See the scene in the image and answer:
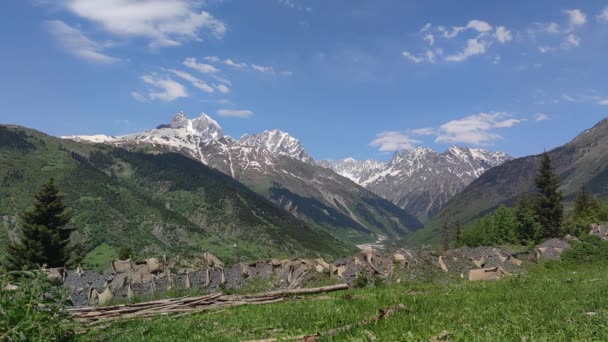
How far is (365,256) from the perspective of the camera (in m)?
35.1

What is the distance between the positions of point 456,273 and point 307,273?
1144 cm

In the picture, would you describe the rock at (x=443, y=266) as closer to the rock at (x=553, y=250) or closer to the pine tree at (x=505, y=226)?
the rock at (x=553, y=250)

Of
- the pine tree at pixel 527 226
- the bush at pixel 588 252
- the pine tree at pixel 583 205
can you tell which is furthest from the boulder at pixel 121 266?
the pine tree at pixel 583 205

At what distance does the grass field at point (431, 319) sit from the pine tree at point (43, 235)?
59.4 meters

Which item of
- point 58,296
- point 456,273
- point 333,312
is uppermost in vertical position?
point 58,296

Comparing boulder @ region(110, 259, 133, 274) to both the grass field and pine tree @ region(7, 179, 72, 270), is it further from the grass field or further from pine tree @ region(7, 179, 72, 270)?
pine tree @ region(7, 179, 72, 270)

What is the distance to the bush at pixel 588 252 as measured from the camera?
28.6 meters

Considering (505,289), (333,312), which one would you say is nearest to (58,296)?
(333,312)

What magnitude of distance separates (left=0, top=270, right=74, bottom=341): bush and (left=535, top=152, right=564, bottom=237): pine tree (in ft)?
302

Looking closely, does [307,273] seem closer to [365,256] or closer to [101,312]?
[365,256]

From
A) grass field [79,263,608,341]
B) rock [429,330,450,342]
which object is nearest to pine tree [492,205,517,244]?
grass field [79,263,608,341]

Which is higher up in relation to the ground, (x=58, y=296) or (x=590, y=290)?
(x=58, y=296)

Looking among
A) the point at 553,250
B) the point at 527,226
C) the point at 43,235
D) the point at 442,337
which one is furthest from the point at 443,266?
the point at 43,235

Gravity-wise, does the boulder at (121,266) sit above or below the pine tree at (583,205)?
below
